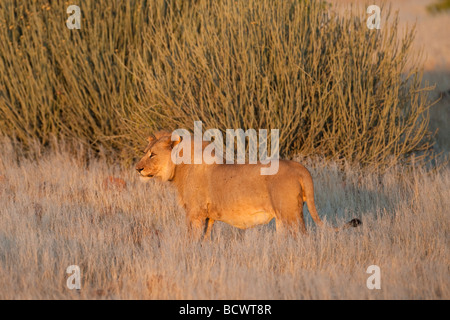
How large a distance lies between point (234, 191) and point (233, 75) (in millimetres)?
2569

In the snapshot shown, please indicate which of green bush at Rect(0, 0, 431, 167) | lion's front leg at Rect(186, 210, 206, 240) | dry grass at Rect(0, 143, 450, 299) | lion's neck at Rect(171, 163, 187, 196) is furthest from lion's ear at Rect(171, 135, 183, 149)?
green bush at Rect(0, 0, 431, 167)

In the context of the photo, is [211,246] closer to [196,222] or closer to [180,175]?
[196,222]

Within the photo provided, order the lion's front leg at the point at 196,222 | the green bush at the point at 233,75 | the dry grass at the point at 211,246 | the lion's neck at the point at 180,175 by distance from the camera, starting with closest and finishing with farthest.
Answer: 1. the dry grass at the point at 211,246
2. the lion's front leg at the point at 196,222
3. the lion's neck at the point at 180,175
4. the green bush at the point at 233,75

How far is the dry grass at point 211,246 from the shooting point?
184 inches

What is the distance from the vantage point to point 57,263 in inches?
206

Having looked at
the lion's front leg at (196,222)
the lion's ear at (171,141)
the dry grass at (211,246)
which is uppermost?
the lion's ear at (171,141)

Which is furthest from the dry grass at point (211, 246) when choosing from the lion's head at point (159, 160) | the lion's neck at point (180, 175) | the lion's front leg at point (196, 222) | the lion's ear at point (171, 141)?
the lion's ear at point (171, 141)

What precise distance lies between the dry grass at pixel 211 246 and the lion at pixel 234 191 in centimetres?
22

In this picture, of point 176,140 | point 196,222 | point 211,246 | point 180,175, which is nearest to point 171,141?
point 176,140

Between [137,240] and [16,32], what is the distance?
191 inches

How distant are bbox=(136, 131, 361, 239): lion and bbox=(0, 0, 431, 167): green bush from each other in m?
2.04

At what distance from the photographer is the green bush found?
7.76 metres

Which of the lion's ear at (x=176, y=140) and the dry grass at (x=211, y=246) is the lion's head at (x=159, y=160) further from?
the dry grass at (x=211, y=246)
